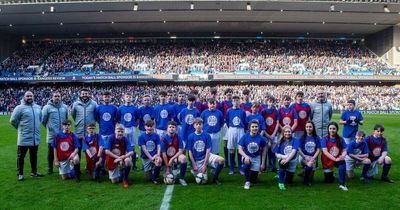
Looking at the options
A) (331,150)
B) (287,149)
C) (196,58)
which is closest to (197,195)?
(287,149)

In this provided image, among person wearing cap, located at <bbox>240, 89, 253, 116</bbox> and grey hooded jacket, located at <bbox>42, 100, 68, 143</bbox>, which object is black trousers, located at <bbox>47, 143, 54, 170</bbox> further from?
person wearing cap, located at <bbox>240, 89, 253, 116</bbox>

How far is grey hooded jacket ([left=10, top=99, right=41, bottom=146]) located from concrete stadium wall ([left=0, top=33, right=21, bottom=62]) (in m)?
44.8

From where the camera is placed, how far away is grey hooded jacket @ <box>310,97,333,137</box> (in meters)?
9.31

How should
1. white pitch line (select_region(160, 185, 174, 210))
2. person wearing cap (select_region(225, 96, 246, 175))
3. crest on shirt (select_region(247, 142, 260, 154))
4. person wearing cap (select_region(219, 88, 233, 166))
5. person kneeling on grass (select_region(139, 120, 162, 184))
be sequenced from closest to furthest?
white pitch line (select_region(160, 185, 174, 210)) < crest on shirt (select_region(247, 142, 260, 154)) < person kneeling on grass (select_region(139, 120, 162, 184)) < person wearing cap (select_region(225, 96, 246, 175)) < person wearing cap (select_region(219, 88, 233, 166))

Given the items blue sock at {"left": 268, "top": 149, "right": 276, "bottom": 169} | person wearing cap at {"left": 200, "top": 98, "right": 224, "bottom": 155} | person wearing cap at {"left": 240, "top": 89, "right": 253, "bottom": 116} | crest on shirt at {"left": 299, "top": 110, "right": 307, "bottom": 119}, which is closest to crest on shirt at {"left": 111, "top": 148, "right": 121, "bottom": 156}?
person wearing cap at {"left": 200, "top": 98, "right": 224, "bottom": 155}

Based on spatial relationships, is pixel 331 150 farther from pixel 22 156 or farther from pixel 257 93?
pixel 257 93

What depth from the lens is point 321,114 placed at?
9.32 m

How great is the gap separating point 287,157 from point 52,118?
17.3ft

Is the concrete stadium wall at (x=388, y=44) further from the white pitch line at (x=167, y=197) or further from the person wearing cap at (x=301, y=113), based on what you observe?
the white pitch line at (x=167, y=197)

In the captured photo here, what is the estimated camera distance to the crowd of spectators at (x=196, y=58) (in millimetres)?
44438

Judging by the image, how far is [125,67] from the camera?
4434 centimetres

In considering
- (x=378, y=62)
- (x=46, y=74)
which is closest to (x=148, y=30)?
(x=46, y=74)

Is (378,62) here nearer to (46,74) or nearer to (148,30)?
(148,30)

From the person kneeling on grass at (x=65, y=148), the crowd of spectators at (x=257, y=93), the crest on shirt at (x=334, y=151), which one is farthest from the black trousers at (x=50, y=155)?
the crowd of spectators at (x=257, y=93)
